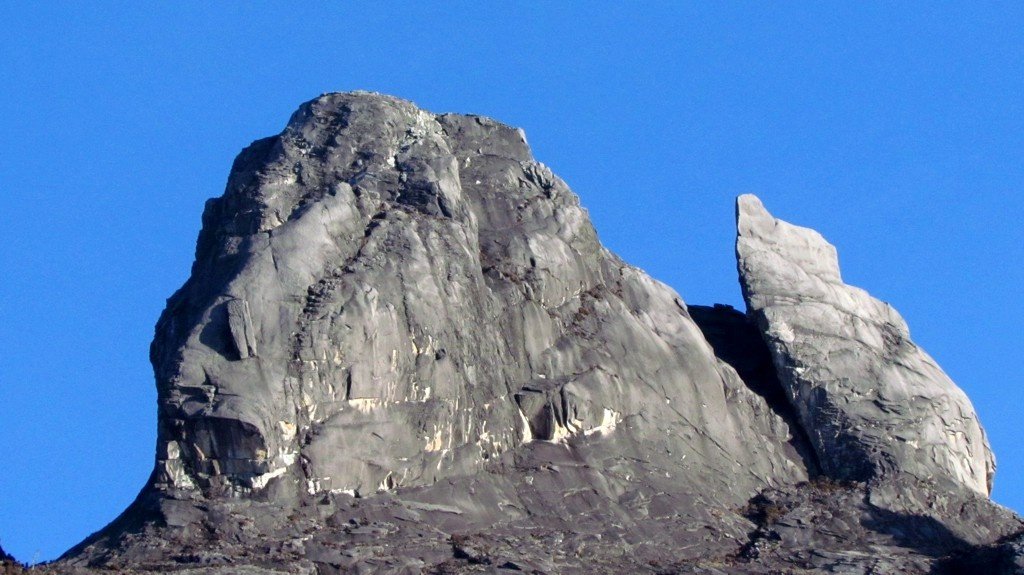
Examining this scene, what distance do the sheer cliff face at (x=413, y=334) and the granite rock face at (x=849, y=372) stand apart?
1.89 metres

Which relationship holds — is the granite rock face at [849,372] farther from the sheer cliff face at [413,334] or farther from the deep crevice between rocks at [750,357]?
the sheer cliff face at [413,334]

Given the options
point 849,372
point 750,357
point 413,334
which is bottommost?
point 413,334

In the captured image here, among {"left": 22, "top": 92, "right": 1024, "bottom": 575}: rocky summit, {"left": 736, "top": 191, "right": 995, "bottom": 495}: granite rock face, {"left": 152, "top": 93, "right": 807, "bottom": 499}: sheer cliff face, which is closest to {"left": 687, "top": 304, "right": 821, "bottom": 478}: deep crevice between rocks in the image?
{"left": 22, "top": 92, "right": 1024, "bottom": 575}: rocky summit

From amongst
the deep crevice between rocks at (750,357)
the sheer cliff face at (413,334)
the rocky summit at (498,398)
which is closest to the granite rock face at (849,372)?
the rocky summit at (498,398)

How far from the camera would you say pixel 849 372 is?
281 feet

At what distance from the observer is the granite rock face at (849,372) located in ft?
272

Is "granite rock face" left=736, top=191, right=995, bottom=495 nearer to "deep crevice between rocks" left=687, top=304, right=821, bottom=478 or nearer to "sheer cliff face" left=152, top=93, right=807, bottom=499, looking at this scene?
"deep crevice between rocks" left=687, top=304, right=821, bottom=478

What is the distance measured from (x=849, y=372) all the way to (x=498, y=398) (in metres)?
15.4

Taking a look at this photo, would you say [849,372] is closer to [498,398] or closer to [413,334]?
[498,398]

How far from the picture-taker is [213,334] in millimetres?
72125

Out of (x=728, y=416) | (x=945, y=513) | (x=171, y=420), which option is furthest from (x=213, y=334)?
(x=945, y=513)

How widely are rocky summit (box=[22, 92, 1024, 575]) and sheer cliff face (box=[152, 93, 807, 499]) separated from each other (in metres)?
0.10

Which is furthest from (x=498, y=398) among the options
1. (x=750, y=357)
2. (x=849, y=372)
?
(x=849, y=372)

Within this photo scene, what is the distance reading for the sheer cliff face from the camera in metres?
71.2
